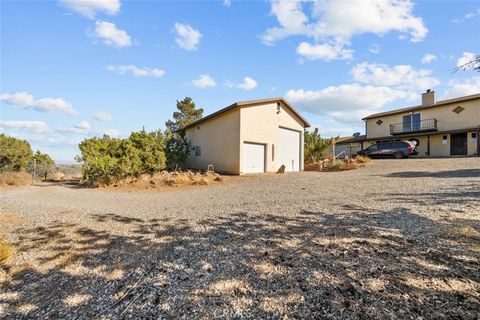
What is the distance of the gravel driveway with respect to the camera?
2.50 m

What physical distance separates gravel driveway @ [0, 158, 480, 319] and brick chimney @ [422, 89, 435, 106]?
25.6 m

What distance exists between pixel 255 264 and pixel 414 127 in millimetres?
29731

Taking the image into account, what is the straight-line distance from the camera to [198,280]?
3033 mm

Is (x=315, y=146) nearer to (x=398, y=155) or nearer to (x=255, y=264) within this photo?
(x=398, y=155)

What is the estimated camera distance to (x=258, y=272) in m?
3.12

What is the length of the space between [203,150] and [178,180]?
6.21 meters

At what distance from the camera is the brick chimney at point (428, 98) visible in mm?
25933

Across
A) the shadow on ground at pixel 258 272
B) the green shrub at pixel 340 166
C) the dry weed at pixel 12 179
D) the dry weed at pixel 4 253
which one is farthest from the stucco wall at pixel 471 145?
the dry weed at pixel 12 179

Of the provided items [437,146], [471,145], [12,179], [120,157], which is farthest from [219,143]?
[471,145]

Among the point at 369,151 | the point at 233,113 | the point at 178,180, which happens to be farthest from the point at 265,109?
the point at 369,151

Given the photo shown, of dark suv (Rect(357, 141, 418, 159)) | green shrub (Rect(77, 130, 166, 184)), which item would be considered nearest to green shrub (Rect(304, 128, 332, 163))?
dark suv (Rect(357, 141, 418, 159))

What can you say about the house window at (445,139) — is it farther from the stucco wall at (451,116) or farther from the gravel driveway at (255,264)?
the gravel driveway at (255,264)

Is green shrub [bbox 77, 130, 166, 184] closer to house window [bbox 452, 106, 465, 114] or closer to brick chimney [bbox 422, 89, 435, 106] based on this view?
house window [bbox 452, 106, 465, 114]

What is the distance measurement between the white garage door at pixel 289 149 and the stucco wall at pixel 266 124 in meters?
0.51
